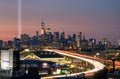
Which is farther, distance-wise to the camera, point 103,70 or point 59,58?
point 59,58

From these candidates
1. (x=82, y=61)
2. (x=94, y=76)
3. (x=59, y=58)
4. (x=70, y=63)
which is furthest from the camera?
(x=59, y=58)

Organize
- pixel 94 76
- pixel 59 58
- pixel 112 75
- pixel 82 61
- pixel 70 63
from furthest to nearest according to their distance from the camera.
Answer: pixel 59 58, pixel 70 63, pixel 82 61, pixel 94 76, pixel 112 75

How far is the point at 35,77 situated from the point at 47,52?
78474 mm

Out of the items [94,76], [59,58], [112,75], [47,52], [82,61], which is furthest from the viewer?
[47,52]

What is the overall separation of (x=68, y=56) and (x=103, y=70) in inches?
1336

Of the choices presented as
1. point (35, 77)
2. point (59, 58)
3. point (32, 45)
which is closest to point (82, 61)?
point (59, 58)

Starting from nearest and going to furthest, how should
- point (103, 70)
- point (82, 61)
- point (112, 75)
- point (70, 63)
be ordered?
point (112, 75) < point (103, 70) < point (82, 61) < point (70, 63)

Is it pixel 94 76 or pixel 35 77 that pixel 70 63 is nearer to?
pixel 94 76

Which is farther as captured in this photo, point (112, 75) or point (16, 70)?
point (112, 75)

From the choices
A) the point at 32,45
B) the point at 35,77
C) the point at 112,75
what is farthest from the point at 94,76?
the point at 32,45

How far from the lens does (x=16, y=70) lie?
147 ft

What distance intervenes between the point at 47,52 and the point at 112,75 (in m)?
67.4

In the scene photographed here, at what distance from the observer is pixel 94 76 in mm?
61625

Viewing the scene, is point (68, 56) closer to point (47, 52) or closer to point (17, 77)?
point (47, 52)
